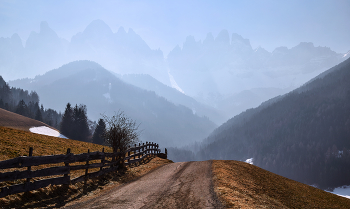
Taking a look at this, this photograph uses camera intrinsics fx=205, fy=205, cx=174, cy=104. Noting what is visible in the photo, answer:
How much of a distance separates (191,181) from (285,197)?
676 centimetres

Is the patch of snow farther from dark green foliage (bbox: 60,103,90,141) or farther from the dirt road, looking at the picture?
the dirt road

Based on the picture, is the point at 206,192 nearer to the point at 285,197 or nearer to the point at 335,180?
the point at 285,197

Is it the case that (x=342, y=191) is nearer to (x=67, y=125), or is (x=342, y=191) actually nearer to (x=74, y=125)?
(x=74, y=125)

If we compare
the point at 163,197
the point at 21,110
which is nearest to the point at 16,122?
the point at 21,110

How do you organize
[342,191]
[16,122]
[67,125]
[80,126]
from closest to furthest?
[16,122]
[67,125]
[80,126]
[342,191]

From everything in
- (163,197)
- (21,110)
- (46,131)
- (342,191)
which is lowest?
(342,191)

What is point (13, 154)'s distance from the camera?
16.3 metres

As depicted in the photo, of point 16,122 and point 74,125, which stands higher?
point 16,122

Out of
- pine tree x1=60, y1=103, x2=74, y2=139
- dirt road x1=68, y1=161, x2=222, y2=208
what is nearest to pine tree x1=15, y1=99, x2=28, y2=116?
pine tree x1=60, y1=103, x2=74, y2=139

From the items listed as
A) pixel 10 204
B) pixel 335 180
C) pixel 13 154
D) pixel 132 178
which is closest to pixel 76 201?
pixel 10 204

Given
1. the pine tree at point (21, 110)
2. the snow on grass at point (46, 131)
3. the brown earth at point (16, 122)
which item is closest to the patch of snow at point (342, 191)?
the snow on grass at point (46, 131)

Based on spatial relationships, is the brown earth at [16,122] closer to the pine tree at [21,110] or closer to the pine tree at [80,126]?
the pine tree at [80,126]

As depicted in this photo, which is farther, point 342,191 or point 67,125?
point 342,191

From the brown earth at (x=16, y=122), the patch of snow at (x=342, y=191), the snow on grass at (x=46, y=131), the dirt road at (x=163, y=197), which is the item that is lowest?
the patch of snow at (x=342, y=191)
